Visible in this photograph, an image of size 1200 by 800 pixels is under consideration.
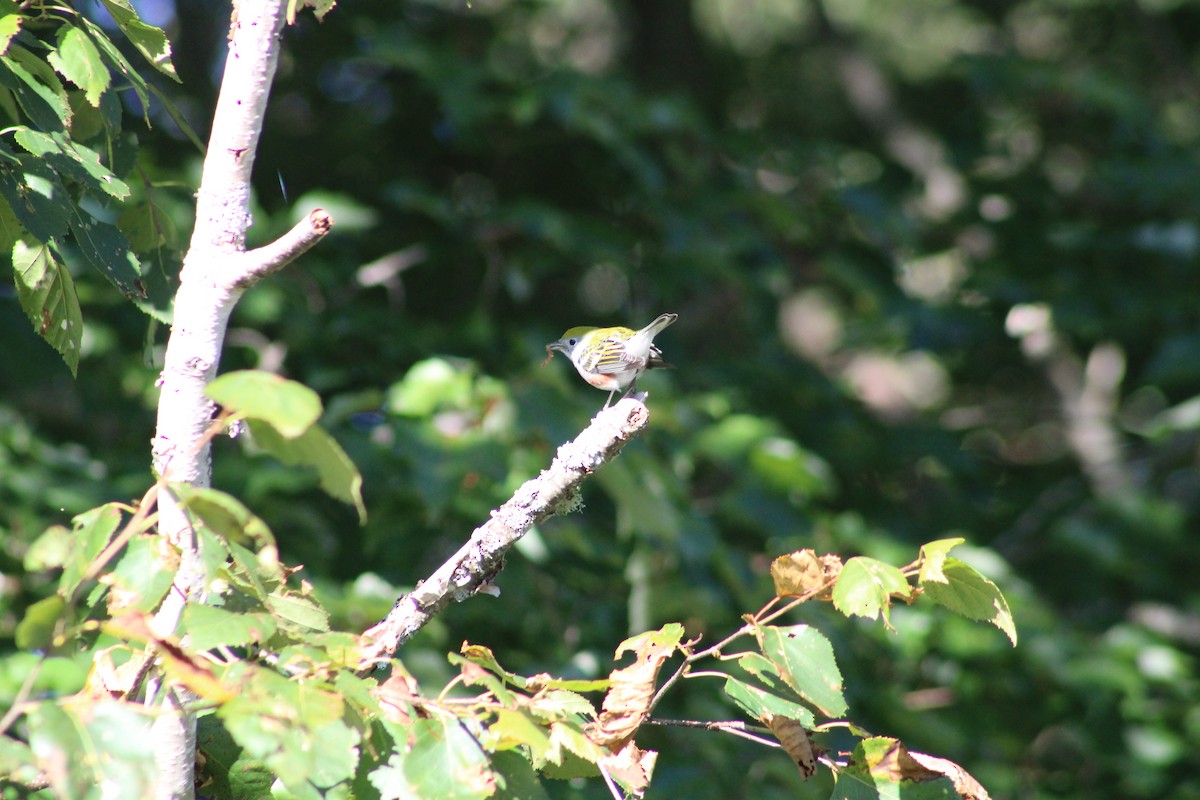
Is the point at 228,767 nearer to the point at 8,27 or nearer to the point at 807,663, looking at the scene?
the point at 807,663

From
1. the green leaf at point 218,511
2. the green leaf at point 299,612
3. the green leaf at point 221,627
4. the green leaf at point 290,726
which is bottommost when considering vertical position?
the green leaf at point 299,612

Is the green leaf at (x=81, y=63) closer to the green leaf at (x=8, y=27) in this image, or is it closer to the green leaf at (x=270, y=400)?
the green leaf at (x=8, y=27)

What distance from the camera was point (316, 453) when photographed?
3.27ft

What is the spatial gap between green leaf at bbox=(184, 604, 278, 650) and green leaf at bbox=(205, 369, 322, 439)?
245 mm

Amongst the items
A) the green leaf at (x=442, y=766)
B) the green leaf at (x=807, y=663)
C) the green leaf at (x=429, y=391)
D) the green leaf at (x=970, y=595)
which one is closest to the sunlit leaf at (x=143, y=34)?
the green leaf at (x=442, y=766)

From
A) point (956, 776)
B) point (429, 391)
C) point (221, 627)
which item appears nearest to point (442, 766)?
point (221, 627)

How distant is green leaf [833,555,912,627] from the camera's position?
1.29 meters

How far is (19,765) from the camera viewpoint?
3.14 feet

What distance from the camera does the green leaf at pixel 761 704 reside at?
4.36 ft

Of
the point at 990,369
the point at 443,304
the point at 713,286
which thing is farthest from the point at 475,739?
the point at 990,369

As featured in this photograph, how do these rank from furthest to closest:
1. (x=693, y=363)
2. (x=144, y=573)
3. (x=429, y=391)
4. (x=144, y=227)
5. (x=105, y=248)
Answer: (x=693, y=363) < (x=429, y=391) < (x=144, y=227) < (x=105, y=248) < (x=144, y=573)

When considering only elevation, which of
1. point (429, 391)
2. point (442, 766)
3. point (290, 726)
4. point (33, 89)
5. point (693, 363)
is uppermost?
point (33, 89)

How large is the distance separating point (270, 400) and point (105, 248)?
742mm

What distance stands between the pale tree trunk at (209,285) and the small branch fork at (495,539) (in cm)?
25
